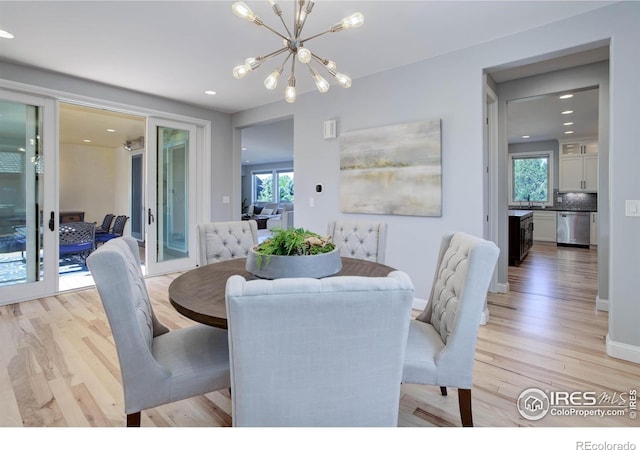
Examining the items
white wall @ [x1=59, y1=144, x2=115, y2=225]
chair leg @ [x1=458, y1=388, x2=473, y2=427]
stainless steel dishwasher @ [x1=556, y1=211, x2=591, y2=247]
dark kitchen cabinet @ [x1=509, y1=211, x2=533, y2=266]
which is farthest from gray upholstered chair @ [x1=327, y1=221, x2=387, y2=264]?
white wall @ [x1=59, y1=144, x2=115, y2=225]

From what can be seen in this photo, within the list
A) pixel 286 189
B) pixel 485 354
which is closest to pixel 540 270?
pixel 485 354

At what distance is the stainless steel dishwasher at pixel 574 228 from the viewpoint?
7.41 meters

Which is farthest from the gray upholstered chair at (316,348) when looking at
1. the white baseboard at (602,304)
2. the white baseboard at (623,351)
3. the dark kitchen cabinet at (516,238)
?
the dark kitchen cabinet at (516,238)

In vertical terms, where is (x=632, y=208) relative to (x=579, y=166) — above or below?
below

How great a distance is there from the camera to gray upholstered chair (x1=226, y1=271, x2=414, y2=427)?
0.77 metres

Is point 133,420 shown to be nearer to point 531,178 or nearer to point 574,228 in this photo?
point 574,228

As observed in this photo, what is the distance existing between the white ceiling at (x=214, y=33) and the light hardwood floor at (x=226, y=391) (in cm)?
248

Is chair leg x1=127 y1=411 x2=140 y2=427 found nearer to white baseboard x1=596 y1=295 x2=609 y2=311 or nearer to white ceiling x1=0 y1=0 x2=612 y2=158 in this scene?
white ceiling x1=0 y1=0 x2=612 y2=158

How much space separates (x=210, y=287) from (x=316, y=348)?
915 millimetres

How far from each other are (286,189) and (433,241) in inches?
410

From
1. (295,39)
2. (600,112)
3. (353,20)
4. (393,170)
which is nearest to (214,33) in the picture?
(295,39)

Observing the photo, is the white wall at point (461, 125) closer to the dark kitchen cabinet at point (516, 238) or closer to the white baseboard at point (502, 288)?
the white baseboard at point (502, 288)

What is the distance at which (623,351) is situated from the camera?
7.66 feet
